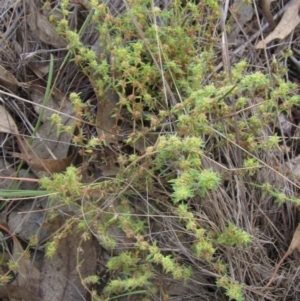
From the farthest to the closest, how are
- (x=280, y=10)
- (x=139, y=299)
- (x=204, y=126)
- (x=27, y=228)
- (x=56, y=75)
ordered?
1. (x=280, y=10)
2. (x=56, y=75)
3. (x=27, y=228)
4. (x=139, y=299)
5. (x=204, y=126)

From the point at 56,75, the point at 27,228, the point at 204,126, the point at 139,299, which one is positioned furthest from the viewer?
the point at 56,75

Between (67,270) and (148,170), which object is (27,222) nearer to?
(67,270)

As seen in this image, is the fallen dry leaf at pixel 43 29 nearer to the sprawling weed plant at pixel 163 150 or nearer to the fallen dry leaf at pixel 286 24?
the sprawling weed plant at pixel 163 150

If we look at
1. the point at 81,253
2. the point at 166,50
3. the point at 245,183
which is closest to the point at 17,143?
the point at 81,253

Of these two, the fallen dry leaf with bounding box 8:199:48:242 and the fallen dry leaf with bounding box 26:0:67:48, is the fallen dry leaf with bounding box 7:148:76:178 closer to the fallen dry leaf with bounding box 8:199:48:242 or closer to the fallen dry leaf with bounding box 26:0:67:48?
the fallen dry leaf with bounding box 8:199:48:242

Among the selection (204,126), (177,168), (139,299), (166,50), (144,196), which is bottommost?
(139,299)

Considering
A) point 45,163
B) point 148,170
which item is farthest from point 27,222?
point 148,170

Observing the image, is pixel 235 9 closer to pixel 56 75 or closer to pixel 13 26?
pixel 56 75
